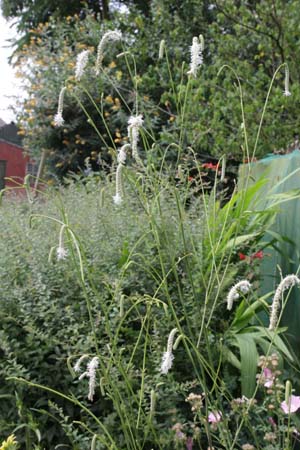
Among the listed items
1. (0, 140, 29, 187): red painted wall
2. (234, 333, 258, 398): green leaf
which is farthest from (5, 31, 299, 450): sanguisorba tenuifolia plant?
(0, 140, 29, 187): red painted wall

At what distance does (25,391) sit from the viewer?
8.33 ft

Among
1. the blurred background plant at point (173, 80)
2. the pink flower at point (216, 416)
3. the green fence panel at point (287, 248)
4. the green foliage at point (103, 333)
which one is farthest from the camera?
the blurred background plant at point (173, 80)

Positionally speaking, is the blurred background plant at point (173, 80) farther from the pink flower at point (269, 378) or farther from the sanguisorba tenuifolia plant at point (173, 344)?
the pink flower at point (269, 378)

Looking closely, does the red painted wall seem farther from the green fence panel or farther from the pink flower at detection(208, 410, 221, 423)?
the pink flower at detection(208, 410, 221, 423)

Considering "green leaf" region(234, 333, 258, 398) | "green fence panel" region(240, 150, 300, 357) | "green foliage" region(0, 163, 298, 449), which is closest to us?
"green foliage" region(0, 163, 298, 449)

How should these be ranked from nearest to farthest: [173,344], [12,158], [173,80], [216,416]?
[216,416] < [173,344] < [173,80] < [12,158]

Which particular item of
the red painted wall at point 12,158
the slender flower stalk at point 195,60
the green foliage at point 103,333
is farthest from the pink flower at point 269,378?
the red painted wall at point 12,158

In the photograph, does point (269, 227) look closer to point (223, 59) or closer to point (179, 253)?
point (179, 253)

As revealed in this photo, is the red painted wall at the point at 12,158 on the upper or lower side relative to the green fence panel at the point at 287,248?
lower

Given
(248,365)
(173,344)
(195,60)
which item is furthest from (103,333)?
(195,60)

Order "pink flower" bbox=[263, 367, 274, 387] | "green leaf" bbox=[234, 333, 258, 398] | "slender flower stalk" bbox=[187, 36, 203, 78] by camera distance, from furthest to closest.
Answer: "green leaf" bbox=[234, 333, 258, 398], "pink flower" bbox=[263, 367, 274, 387], "slender flower stalk" bbox=[187, 36, 203, 78]

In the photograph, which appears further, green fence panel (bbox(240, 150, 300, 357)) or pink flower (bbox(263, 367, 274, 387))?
green fence panel (bbox(240, 150, 300, 357))

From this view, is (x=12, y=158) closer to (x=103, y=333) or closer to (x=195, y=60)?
(x=103, y=333)

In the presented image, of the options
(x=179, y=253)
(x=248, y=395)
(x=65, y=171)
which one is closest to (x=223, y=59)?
(x=65, y=171)
